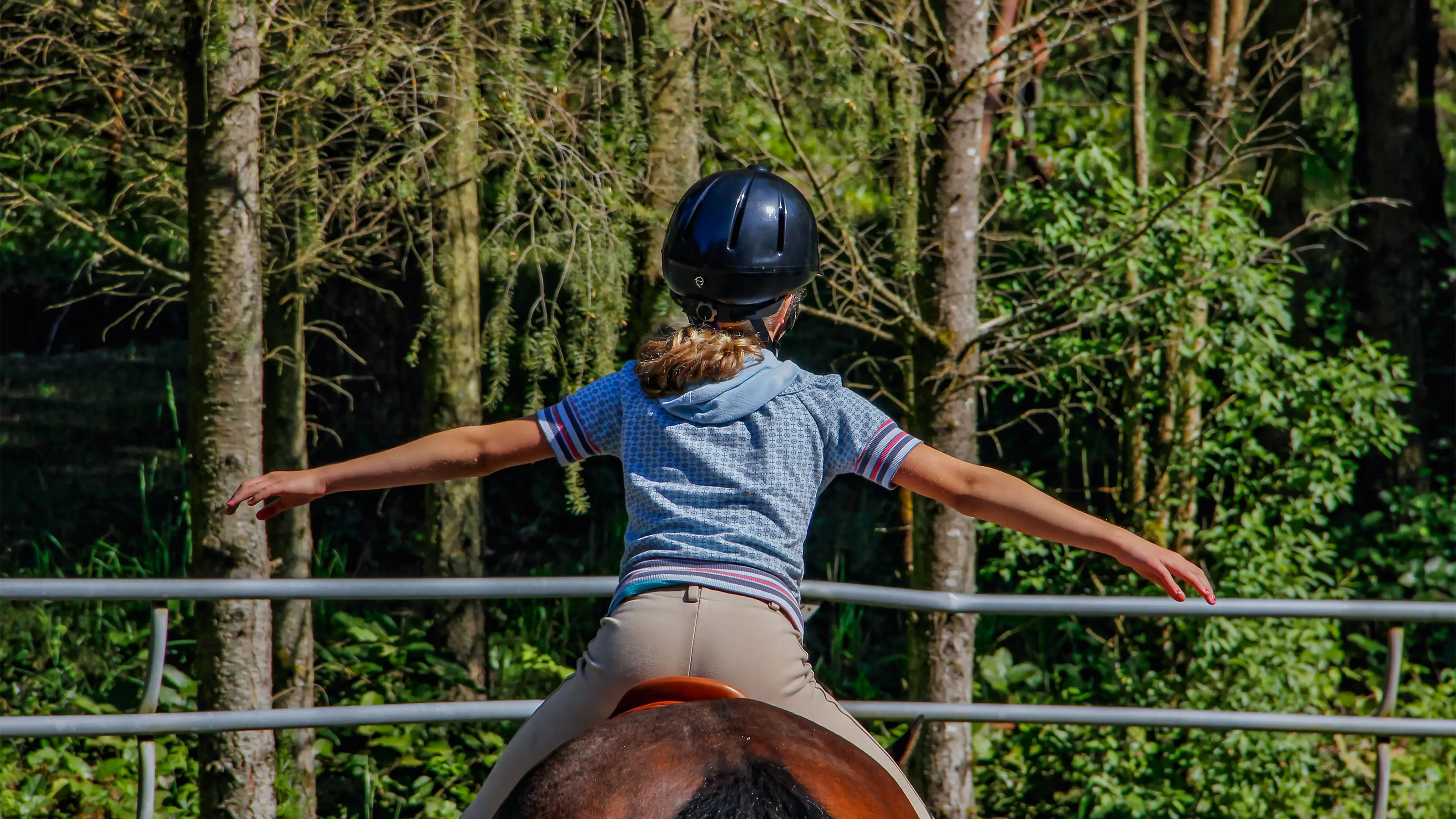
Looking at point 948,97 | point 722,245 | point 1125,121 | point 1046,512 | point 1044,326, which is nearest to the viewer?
point 1046,512

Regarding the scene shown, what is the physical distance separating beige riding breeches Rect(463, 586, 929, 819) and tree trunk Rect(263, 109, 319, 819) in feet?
9.61

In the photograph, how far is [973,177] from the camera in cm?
520

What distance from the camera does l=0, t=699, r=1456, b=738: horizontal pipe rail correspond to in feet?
11.3

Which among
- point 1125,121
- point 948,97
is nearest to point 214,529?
point 948,97

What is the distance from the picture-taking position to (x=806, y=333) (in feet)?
30.6

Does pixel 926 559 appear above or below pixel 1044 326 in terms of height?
below

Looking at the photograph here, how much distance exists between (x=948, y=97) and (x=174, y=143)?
3245 millimetres

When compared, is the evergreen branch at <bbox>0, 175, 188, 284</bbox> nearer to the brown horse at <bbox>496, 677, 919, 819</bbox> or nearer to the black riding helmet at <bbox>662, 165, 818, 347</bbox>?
the black riding helmet at <bbox>662, 165, 818, 347</bbox>

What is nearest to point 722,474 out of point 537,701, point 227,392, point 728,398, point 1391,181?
point 728,398

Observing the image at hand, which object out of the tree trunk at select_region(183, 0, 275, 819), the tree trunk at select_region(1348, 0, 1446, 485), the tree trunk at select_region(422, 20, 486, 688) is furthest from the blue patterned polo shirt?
the tree trunk at select_region(1348, 0, 1446, 485)

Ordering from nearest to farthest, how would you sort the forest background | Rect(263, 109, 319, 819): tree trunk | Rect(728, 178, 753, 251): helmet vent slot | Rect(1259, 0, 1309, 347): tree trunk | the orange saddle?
1. the orange saddle
2. Rect(728, 178, 753, 251): helmet vent slot
3. the forest background
4. Rect(263, 109, 319, 819): tree trunk
5. Rect(1259, 0, 1309, 347): tree trunk

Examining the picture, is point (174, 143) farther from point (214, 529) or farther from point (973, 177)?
point (973, 177)

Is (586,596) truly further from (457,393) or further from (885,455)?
(457,393)

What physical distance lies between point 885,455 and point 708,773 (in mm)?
759
